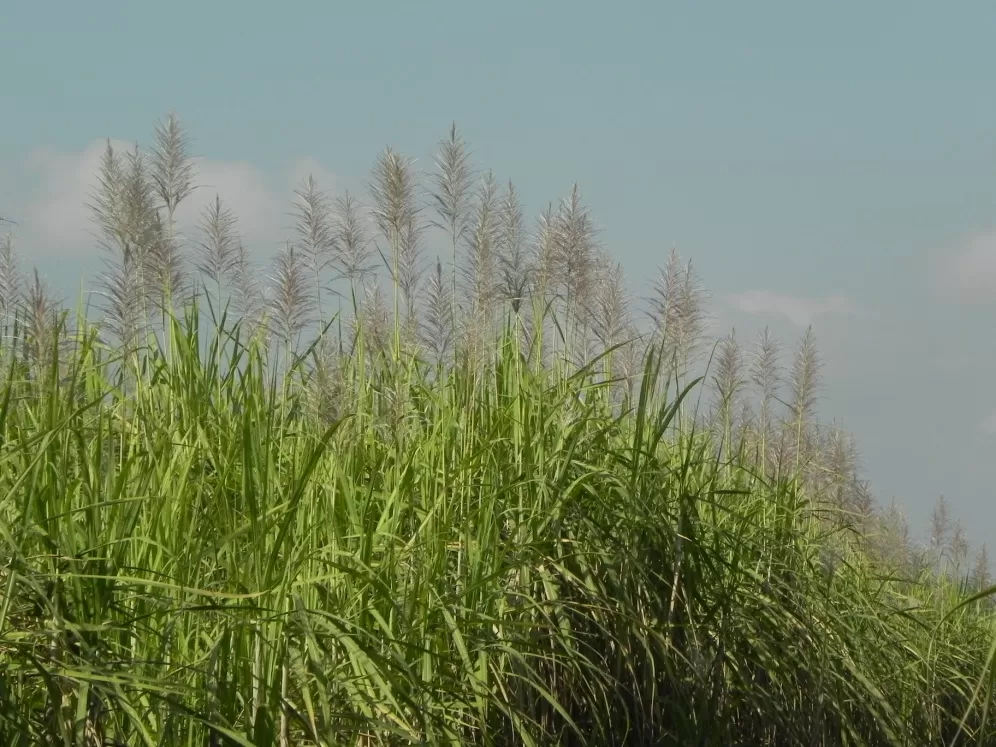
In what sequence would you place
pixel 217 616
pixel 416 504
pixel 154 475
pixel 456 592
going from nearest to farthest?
1. pixel 217 616
2. pixel 154 475
3. pixel 456 592
4. pixel 416 504

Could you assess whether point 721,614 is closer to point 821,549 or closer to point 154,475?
point 821,549

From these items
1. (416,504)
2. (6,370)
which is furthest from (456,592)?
(6,370)

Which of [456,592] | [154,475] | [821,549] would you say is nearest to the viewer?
[154,475]

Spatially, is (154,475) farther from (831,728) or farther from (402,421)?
(831,728)

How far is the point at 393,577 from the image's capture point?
2.68 m

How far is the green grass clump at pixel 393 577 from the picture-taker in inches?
86.4

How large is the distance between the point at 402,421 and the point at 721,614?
3.77 ft

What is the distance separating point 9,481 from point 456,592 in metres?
1.11

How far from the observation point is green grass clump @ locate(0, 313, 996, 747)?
2.20 meters

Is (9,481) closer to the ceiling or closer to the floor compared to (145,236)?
closer to the floor

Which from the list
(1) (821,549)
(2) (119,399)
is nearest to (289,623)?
(2) (119,399)

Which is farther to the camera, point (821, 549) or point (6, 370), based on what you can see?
point (821, 549)

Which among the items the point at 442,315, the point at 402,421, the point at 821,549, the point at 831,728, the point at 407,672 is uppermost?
the point at 442,315

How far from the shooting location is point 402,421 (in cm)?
281
